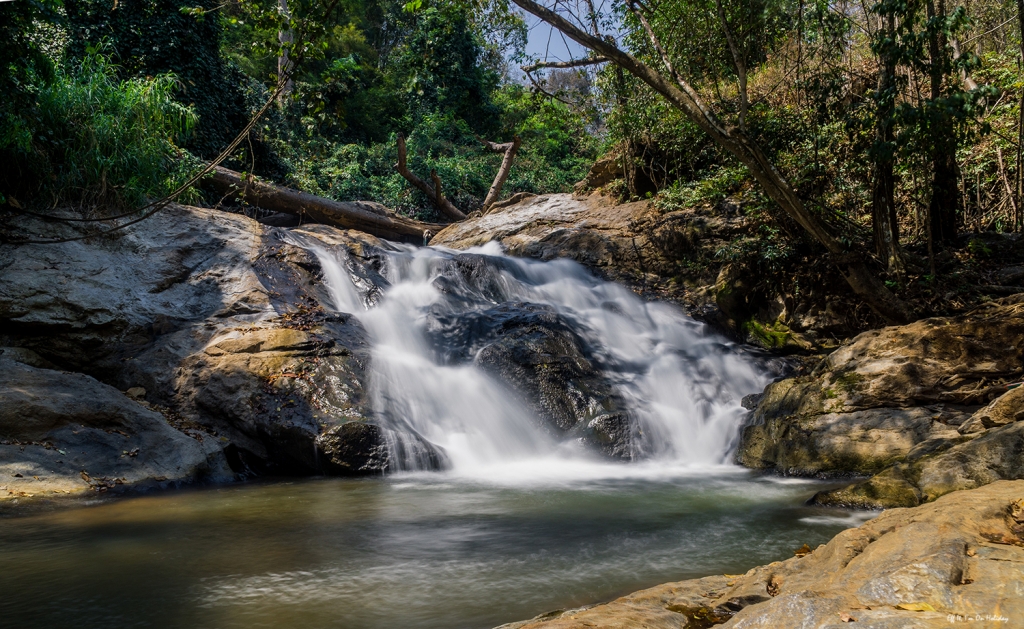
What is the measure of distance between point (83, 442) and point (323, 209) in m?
8.61

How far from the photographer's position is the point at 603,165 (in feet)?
47.3

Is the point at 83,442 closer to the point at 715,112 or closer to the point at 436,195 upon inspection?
the point at 715,112

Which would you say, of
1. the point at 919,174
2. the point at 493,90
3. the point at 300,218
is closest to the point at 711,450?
the point at 919,174

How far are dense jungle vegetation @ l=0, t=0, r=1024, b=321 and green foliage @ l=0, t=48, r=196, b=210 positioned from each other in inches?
0.9

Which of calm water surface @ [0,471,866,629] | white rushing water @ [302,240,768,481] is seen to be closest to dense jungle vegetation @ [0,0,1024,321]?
white rushing water @ [302,240,768,481]

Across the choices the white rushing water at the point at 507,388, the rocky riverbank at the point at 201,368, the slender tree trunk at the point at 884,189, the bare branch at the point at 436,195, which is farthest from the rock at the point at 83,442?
the bare branch at the point at 436,195

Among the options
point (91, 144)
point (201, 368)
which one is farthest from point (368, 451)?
point (91, 144)

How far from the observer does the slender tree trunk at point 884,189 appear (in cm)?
728

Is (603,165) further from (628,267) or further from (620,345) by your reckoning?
(620,345)

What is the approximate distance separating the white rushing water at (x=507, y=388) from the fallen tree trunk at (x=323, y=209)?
3.20 metres

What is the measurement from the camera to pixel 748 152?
7.53 meters

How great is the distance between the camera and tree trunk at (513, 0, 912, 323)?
711 cm

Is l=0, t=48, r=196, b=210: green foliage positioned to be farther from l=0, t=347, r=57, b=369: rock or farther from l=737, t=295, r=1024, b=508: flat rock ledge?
l=737, t=295, r=1024, b=508: flat rock ledge

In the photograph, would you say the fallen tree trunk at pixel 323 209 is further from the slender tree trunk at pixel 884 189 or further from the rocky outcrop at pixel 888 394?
the rocky outcrop at pixel 888 394
